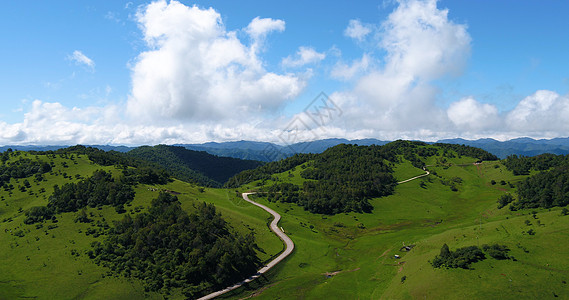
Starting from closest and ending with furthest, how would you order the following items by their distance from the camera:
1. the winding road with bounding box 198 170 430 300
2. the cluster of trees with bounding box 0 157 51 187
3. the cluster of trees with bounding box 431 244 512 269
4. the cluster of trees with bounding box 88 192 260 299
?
the cluster of trees with bounding box 431 244 512 269, the winding road with bounding box 198 170 430 300, the cluster of trees with bounding box 88 192 260 299, the cluster of trees with bounding box 0 157 51 187

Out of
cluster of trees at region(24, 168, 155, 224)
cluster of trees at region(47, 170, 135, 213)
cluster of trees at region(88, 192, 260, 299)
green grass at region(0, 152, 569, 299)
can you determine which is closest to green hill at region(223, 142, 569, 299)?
green grass at region(0, 152, 569, 299)

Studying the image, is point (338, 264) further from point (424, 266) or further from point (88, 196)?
point (88, 196)

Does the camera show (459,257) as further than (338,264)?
No

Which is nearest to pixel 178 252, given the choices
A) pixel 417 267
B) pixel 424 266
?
pixel 417 267

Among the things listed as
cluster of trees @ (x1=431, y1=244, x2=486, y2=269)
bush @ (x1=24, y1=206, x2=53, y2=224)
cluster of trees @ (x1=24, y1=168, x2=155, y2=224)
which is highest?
cluster of trees @ (x1=24, y1=168, x2=155, y2=224)

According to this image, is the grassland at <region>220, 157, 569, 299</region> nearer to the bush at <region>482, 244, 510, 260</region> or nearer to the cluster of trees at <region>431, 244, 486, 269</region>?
the cluster of trees at <region>431, 244, 486, 269</region>

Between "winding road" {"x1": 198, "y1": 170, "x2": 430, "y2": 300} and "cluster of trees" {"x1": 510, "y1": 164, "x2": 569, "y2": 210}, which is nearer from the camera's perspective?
"winding road" {"x1": 198, "y1": 170, "x2": 430, "y2": 300}

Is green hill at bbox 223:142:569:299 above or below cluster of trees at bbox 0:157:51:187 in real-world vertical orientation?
below
